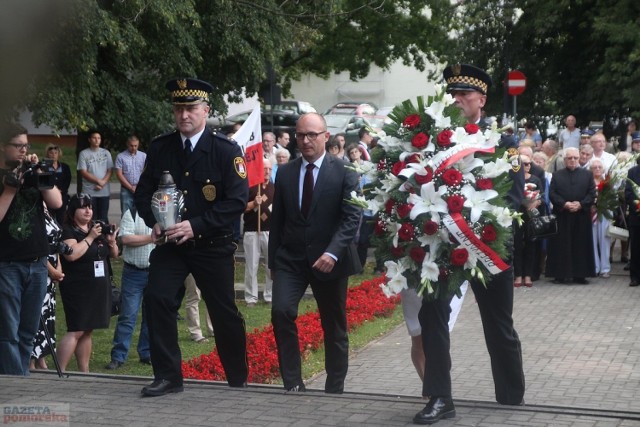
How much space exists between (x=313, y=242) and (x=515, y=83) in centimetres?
2150

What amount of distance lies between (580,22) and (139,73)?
43.4 ft

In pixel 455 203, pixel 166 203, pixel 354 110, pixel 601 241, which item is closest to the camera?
pixel 455 203

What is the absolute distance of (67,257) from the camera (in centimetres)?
966

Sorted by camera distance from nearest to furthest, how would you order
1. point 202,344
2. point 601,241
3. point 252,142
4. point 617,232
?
point 202,344 < point 252,142 < point 617,232 < point 601,241

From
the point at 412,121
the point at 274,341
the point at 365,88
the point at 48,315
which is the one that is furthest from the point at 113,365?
the point at 365,88

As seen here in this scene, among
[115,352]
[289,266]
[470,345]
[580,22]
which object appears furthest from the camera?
[580,22]

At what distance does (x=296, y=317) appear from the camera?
7.89 metres

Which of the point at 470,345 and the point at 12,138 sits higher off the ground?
the point at 12,138

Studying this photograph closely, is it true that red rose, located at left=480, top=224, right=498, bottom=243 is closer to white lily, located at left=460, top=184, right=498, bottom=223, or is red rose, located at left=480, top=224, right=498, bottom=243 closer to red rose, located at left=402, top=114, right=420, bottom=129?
white lily, located at left=460, top=184, right=498, bottom=223

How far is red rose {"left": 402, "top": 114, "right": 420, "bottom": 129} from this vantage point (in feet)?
21.7

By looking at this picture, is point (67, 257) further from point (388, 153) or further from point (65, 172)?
point (65, 172)

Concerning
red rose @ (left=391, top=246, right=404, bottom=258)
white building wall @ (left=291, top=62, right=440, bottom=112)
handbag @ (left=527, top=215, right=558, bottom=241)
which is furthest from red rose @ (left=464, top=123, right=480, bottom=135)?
white building wall @ (left=291, top=62, right=440, bottom=112)

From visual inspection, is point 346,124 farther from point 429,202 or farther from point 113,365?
point 429,202

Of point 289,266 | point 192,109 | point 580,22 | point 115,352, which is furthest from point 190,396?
point 580,22
